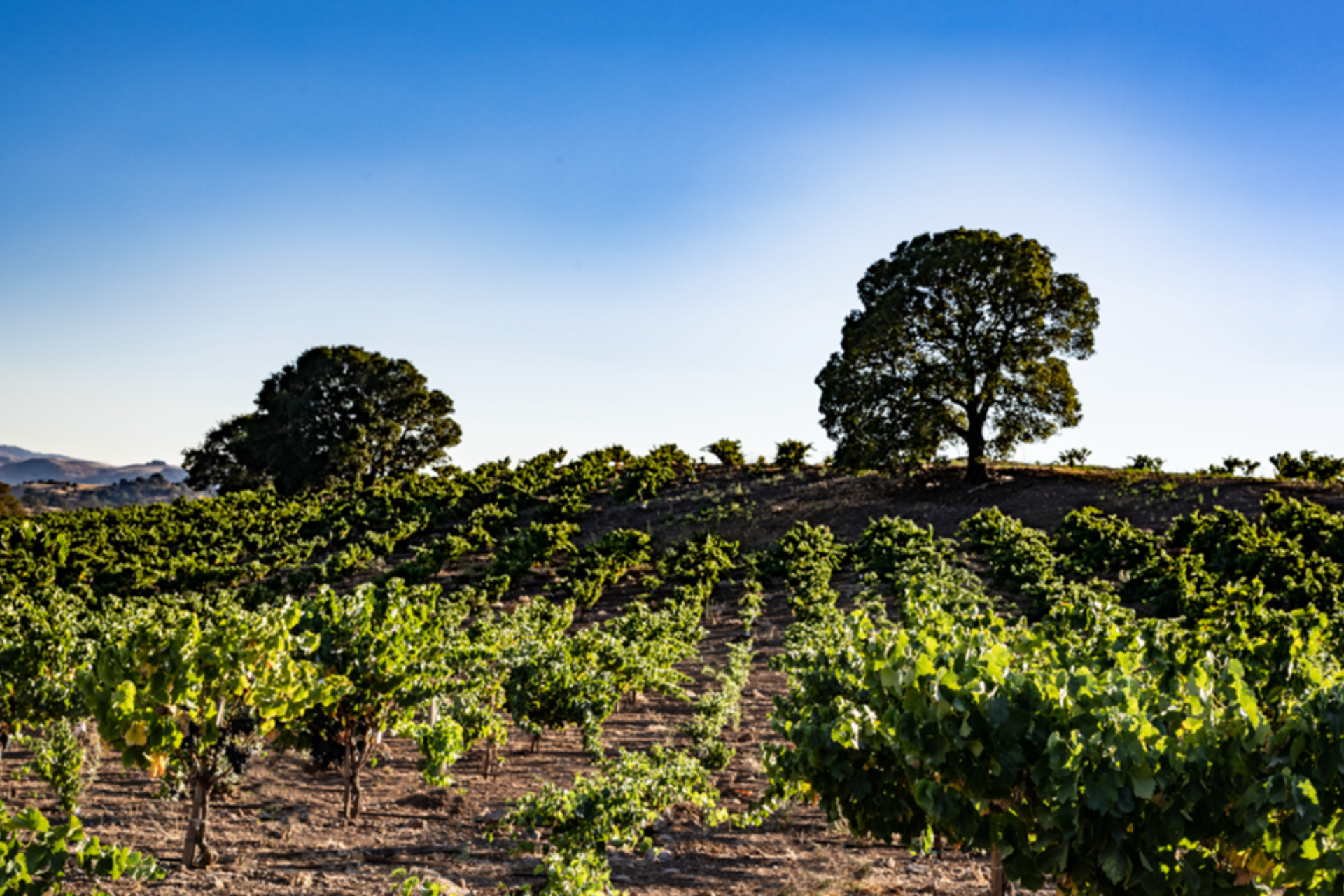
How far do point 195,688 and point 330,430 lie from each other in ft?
152

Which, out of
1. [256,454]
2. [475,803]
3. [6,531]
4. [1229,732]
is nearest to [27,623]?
[475,803]

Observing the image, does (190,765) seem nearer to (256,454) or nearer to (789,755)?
(789,755)

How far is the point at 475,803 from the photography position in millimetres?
11328

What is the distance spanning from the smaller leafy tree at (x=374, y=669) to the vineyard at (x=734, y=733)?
0.04m

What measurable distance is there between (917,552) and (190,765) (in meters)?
21.3

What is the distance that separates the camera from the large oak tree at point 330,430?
4956 centimetres

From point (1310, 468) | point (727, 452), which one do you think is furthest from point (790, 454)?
point (1310, 468)

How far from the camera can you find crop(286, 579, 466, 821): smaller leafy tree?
944 cm

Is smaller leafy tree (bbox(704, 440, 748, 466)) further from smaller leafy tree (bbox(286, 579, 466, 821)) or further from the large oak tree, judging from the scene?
smaller leafy tree (bbox(286, 579, 466, 821))

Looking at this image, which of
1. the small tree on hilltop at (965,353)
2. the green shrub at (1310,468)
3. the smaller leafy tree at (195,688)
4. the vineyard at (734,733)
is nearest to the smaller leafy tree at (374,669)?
the vineyard at (734,733)

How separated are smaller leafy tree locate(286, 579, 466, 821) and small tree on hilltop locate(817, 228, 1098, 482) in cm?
2391

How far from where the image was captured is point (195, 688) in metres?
7.57

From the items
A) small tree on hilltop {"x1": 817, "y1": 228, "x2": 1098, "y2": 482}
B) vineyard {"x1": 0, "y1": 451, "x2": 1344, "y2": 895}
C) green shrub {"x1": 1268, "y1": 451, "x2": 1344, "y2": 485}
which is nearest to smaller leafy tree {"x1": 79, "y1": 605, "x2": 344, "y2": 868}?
Answer: vineyard {"x1": 0, "y1": 451, "x2": 1344, "y2": 895}

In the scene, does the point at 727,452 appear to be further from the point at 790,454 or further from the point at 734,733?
the point at 734,733
